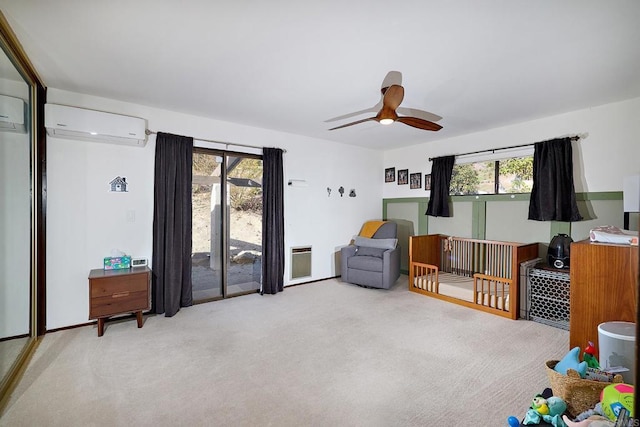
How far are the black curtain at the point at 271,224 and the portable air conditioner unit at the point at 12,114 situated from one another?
2599 millimetres

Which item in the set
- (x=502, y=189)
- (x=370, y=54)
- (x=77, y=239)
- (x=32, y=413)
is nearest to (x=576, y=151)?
(x=502, y=189)

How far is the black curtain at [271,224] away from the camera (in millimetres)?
4523

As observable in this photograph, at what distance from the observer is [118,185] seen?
3506mm

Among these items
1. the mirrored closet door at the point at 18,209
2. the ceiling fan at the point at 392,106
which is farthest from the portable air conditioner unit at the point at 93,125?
the ceiling fan at the point at 392,106

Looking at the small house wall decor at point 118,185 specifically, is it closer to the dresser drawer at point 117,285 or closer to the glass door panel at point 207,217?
the glass door panel at point 207,217

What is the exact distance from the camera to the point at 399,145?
18.8 feet

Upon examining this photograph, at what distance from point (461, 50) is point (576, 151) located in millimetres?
2651

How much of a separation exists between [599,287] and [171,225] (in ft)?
13.3

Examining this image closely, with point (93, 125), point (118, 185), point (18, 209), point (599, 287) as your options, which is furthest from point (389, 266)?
point (18, 209)

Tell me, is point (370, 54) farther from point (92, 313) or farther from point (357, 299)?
point (92, 313)

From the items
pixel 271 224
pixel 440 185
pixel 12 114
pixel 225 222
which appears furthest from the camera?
pixel 440 185

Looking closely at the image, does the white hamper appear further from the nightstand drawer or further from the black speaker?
the nightstand drawer

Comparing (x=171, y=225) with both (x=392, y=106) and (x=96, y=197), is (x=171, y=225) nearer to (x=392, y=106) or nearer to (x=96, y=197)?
(x=96, y=197)

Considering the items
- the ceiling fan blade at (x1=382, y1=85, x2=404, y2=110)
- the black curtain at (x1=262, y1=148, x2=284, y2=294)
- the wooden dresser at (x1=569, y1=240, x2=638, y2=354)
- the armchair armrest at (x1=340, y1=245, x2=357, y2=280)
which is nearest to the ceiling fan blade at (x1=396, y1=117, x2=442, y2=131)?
the ceiling fan blade at (x1=382, y1=85, x2=404, y2=110)
